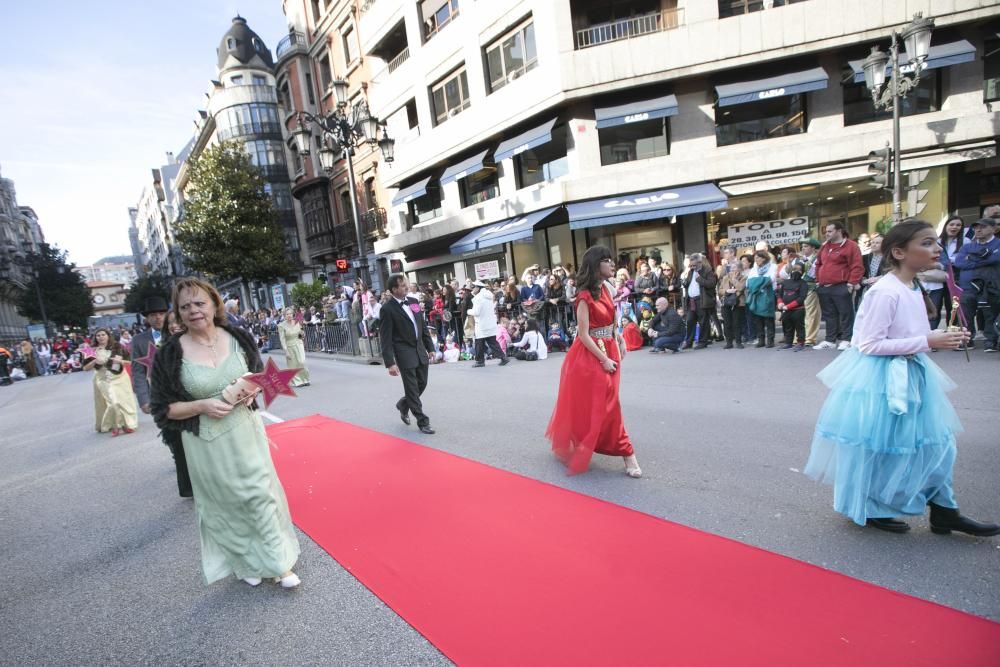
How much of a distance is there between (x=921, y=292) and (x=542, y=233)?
559 inches

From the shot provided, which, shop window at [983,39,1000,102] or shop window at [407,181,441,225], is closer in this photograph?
shop window at [983,39,1000,102]

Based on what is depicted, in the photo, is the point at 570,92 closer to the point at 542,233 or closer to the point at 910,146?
the point at 542,233

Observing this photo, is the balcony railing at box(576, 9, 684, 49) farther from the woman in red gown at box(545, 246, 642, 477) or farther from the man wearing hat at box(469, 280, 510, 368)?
the woman in red gown at box(545, 246, 642, 477)

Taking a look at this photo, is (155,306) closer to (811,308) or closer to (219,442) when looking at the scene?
(219,442)

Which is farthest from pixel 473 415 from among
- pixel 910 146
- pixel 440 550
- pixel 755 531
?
pixel 910 146

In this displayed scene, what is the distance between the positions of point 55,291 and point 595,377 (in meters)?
52.0

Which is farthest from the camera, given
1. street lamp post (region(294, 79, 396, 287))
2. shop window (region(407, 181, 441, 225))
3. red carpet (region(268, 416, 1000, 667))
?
shop window (region(407, 181, 441, 225))

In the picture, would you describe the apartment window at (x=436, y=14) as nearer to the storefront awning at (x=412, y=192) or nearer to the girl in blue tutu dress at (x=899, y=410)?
the storefront awning at (x=412, y=192)

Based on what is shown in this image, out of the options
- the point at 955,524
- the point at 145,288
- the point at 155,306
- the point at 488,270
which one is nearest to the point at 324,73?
the point at 488,270

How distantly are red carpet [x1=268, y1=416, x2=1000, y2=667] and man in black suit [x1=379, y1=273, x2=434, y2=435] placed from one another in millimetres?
1935

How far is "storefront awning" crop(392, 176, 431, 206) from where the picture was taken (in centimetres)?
1984

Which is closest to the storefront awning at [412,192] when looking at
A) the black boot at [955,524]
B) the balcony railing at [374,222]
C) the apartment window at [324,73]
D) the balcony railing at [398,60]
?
the balcony railing at [374,222]

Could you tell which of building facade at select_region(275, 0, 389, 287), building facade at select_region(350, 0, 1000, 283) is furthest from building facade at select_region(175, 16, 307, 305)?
building facade at select_region(350, 0, 1000, 283)

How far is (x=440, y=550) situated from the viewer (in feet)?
10.3
